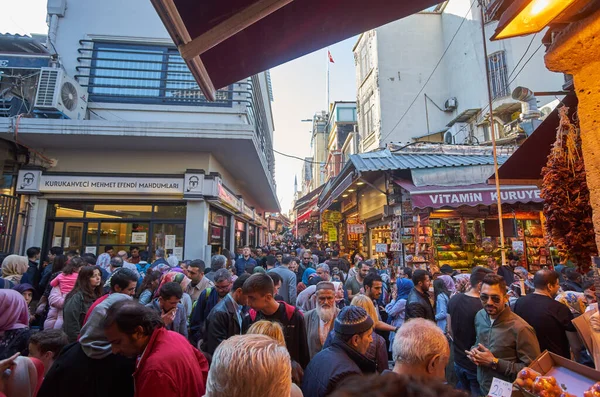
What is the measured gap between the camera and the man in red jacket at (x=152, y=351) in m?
1.90

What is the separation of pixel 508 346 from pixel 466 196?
711cm

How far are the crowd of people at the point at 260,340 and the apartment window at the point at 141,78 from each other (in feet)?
23.1

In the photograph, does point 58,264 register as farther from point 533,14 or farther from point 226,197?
point 533,14

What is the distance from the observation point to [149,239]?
9.61m

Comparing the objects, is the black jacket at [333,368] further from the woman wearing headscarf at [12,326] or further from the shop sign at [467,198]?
the shop sign at [467,198]

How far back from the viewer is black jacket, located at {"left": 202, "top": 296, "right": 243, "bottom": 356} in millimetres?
3411

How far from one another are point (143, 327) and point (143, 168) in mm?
8906

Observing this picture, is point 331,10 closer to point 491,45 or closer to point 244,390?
point 244,390

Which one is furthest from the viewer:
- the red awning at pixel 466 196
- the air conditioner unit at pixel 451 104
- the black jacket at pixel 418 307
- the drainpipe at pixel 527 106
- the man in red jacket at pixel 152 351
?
the air conditioner unit at pixel 451 104

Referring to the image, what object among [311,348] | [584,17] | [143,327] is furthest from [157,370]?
[584,17]

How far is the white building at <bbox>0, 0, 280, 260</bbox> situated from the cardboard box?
7.98m

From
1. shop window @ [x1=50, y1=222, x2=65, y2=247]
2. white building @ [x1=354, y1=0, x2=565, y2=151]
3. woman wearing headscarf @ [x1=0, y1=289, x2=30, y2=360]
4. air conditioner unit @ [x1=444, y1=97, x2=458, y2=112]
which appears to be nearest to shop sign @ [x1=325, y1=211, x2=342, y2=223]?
white building @ [x1=354, y1=0, x2=565, y2=151]

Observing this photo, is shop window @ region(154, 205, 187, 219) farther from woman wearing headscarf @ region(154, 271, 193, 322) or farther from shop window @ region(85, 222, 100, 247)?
woman wearing headscarf @ region(154, 271, 193, 322)

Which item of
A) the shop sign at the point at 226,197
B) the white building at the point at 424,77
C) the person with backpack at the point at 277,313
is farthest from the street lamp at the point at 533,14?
the white building at the point at 424,77
